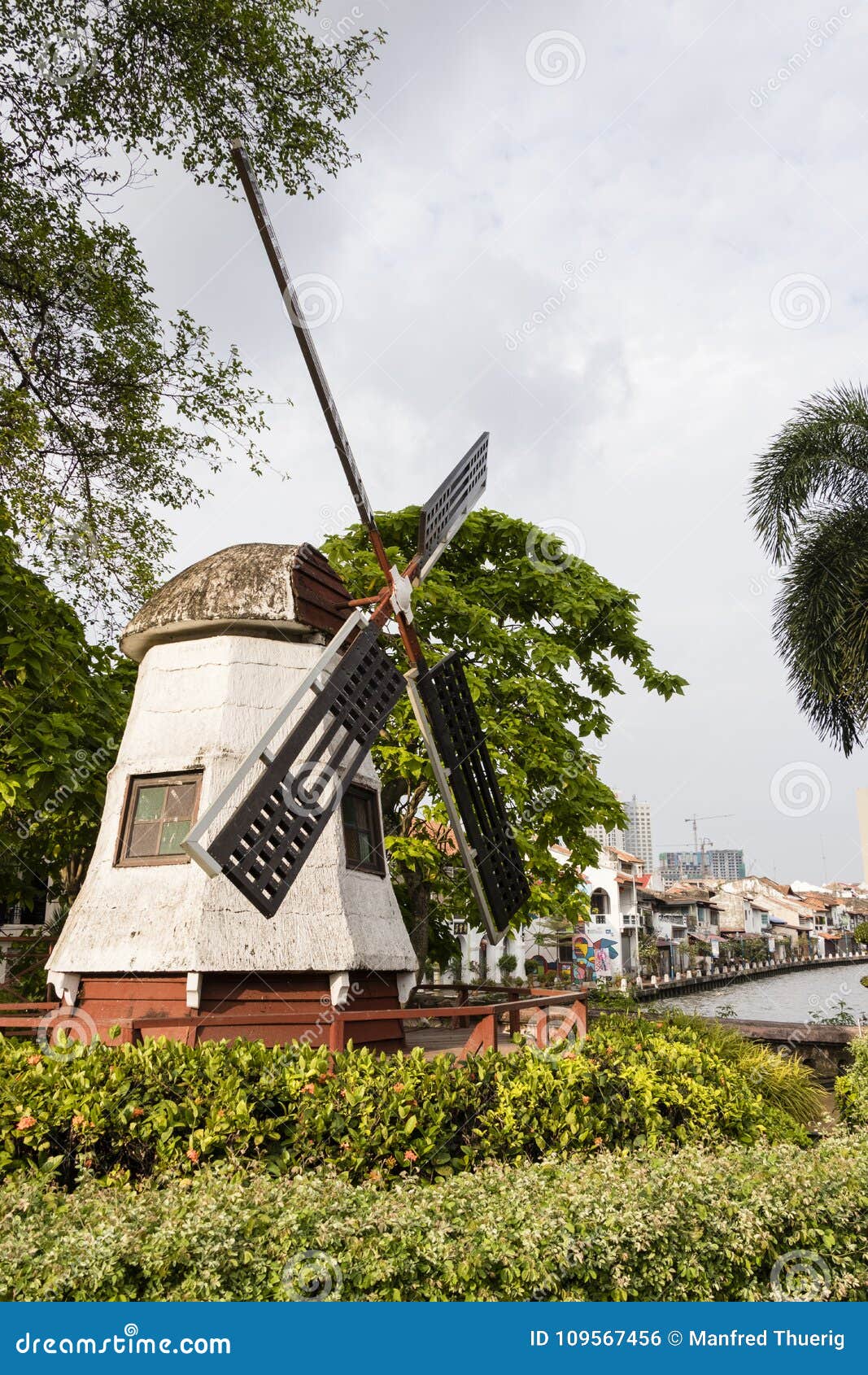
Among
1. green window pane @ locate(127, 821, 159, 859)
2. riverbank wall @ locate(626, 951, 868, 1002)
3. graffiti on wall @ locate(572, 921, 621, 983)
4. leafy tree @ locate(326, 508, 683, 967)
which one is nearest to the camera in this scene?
green window pane @ locate(127, 821, 159, 859)

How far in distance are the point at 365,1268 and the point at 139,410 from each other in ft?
37.4

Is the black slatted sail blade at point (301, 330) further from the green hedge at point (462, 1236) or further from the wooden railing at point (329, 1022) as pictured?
the green hedge at point (462, 1236)

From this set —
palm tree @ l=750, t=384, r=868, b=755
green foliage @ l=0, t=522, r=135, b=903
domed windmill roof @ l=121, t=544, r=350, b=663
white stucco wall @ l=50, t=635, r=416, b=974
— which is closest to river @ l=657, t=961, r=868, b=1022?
palm tree @ l=750, t=384, r=868, b=755

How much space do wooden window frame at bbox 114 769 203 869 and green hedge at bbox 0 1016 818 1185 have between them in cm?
206

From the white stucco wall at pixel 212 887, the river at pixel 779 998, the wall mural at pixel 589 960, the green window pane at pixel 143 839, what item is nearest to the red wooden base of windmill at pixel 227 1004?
the white stucco wall at pixel 212 887

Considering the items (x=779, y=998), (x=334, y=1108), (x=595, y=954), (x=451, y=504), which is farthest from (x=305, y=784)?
(x=779, y=998)

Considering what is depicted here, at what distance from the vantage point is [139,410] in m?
13.2

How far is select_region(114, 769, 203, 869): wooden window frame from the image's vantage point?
9.84 metres

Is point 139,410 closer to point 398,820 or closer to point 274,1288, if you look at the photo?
point 398,820

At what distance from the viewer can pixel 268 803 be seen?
321 inches

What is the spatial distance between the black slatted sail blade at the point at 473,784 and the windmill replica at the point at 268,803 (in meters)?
0.03

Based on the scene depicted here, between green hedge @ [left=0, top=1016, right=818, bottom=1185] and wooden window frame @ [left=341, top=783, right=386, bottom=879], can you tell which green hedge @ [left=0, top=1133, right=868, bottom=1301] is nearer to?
green hedge @ [left=0, top=1016, right=818, bottom=1185]

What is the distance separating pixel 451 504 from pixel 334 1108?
26.8ft
